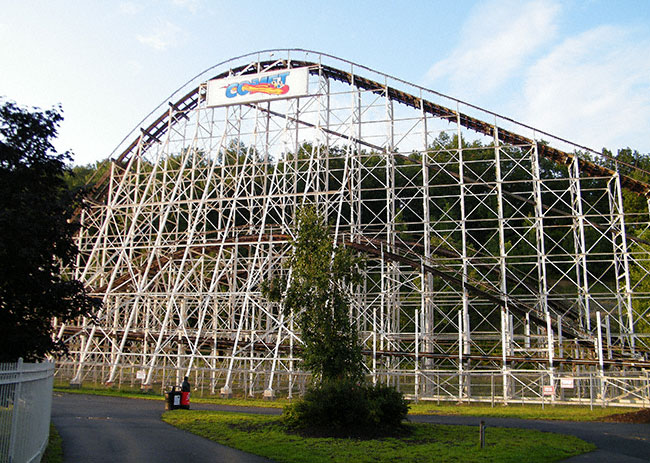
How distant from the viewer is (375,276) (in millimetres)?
47188

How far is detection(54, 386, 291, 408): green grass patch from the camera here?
21172 millimetres

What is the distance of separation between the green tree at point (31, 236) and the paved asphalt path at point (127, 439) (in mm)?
2259

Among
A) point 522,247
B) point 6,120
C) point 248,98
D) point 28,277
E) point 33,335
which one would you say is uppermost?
point 248,98

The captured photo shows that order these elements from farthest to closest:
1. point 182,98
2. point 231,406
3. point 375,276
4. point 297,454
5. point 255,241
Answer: point 375,276
point 182,98
point 255,241
point 231,406
point 297,454

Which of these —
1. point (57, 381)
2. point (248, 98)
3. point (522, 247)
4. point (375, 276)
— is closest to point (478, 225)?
point (522, 247)

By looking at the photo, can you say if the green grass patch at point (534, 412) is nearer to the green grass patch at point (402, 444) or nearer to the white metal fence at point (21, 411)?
the green grass patch at point (402, 444)

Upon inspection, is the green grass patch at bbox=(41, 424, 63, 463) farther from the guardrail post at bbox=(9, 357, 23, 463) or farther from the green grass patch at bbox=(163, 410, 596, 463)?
the green grass patch at bbox=(163, 410, 596, 463)

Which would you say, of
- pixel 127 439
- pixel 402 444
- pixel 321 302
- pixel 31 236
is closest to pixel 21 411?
pixel 31 236

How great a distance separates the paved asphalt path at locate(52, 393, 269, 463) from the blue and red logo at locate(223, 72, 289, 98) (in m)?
15.9

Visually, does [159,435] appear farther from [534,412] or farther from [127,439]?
[534,412]

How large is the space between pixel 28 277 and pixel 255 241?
1588 centimetres

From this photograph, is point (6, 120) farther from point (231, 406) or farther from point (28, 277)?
point (231, 406)

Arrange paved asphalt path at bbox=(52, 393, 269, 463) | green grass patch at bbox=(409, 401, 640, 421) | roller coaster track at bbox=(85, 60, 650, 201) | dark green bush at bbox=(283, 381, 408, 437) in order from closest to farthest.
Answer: paved asphalt path at bbox=(52, 393, 269, 463), dark green bush at bbox=(283, 381, 408, 437), green grass patch at bbox=(409, 401, 640, 421), roller coaster track at bbox=(85, 60, 650, 201)

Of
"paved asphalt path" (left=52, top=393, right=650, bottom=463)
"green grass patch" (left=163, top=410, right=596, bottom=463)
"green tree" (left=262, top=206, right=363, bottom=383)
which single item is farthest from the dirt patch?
"green tree" (left=262, top=206, right=363, bottom=383)
